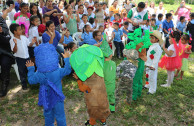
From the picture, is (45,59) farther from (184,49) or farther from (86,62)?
(184,49)

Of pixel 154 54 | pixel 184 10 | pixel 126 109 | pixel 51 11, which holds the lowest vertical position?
pixel 126 109

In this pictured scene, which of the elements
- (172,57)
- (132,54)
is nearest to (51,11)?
(132,54)

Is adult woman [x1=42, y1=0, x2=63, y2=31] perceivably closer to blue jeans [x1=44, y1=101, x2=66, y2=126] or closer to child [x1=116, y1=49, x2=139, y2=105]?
child [x1=116, y1=49, x2=139, y2=105]

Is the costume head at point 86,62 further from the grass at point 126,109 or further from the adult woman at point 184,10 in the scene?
the adult woman at point 184,10

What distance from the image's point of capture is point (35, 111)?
13.2 ft

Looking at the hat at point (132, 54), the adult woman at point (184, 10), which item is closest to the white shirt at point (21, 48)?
the hat at point (132, 54)

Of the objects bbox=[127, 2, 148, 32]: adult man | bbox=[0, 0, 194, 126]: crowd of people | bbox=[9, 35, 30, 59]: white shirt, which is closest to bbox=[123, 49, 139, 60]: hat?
bbox=[0, 0, 194, 126]: crowd of people

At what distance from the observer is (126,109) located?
4039 millimetres

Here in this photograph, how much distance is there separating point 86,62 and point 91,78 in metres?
0.25

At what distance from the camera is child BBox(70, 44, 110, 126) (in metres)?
2.32

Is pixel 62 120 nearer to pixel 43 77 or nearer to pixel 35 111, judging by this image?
pixel 43 77

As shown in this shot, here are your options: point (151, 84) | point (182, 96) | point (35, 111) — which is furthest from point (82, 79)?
point (182, 96)

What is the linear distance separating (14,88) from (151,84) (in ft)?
13.9

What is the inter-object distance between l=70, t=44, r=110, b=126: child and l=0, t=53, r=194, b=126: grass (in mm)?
1369
